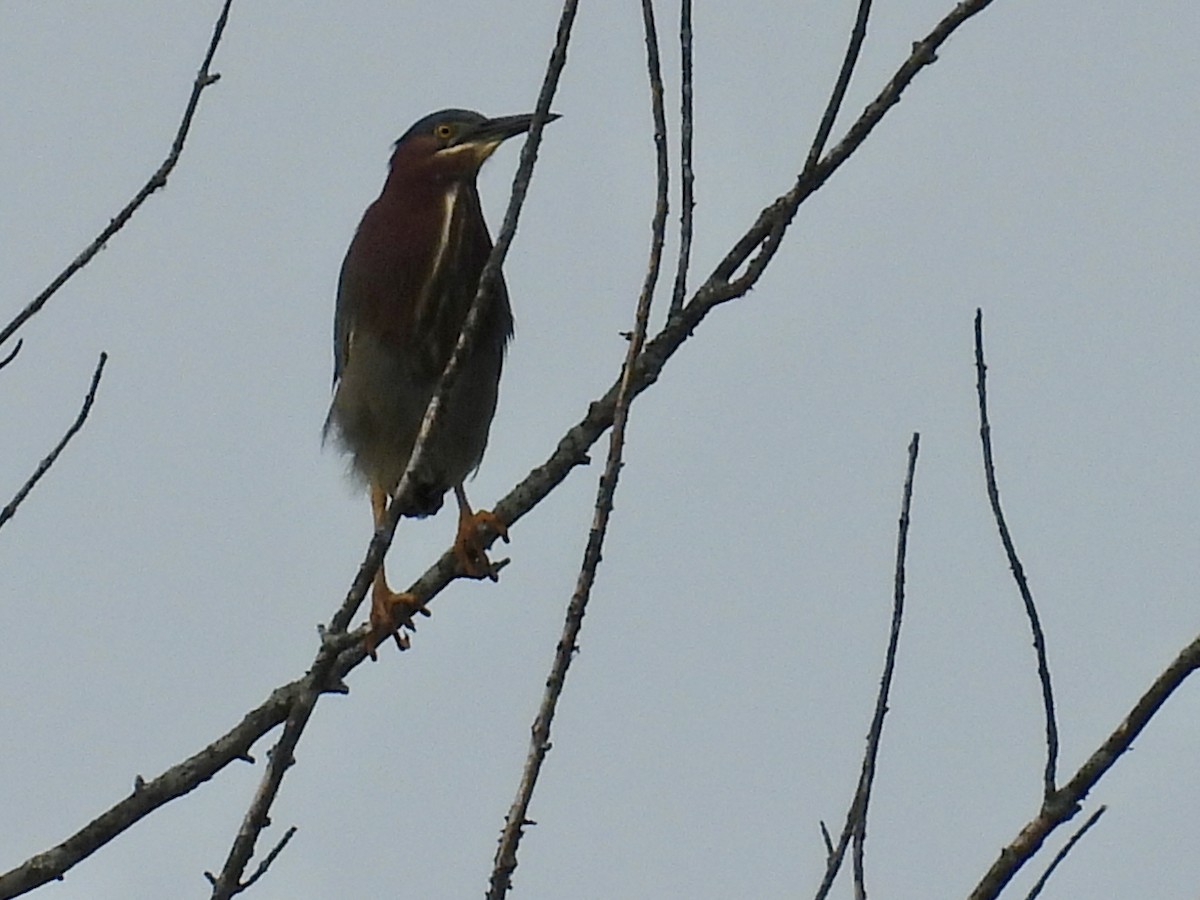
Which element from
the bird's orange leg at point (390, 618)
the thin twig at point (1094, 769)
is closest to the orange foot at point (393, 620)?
the bird's orange leg at point (390, 618)

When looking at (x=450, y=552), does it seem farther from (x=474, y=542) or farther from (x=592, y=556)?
(x=592, y=556)

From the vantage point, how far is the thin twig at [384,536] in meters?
2.73

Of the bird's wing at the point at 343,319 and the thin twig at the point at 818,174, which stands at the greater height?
the bird's wing at the point at 343,319

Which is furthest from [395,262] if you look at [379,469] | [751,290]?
[751,290]

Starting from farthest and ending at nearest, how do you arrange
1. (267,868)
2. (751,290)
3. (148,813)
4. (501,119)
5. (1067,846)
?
(501,119) < (148,813) < (751,290) < (267,868) < (1067,846)

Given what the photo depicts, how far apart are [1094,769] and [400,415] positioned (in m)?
3.97

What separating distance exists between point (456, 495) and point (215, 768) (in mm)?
2434

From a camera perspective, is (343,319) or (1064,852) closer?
(1064,852)

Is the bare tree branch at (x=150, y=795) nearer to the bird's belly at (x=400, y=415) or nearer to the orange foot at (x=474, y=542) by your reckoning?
the orange foot at (x=474, y=542)

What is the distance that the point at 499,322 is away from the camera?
21.9 ft

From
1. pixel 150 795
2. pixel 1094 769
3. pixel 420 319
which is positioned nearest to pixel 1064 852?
pixel 1094 769

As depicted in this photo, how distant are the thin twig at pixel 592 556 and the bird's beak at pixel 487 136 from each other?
390 cm

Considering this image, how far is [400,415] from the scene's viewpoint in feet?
21.2

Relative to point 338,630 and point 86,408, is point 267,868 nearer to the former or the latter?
point 338,630
